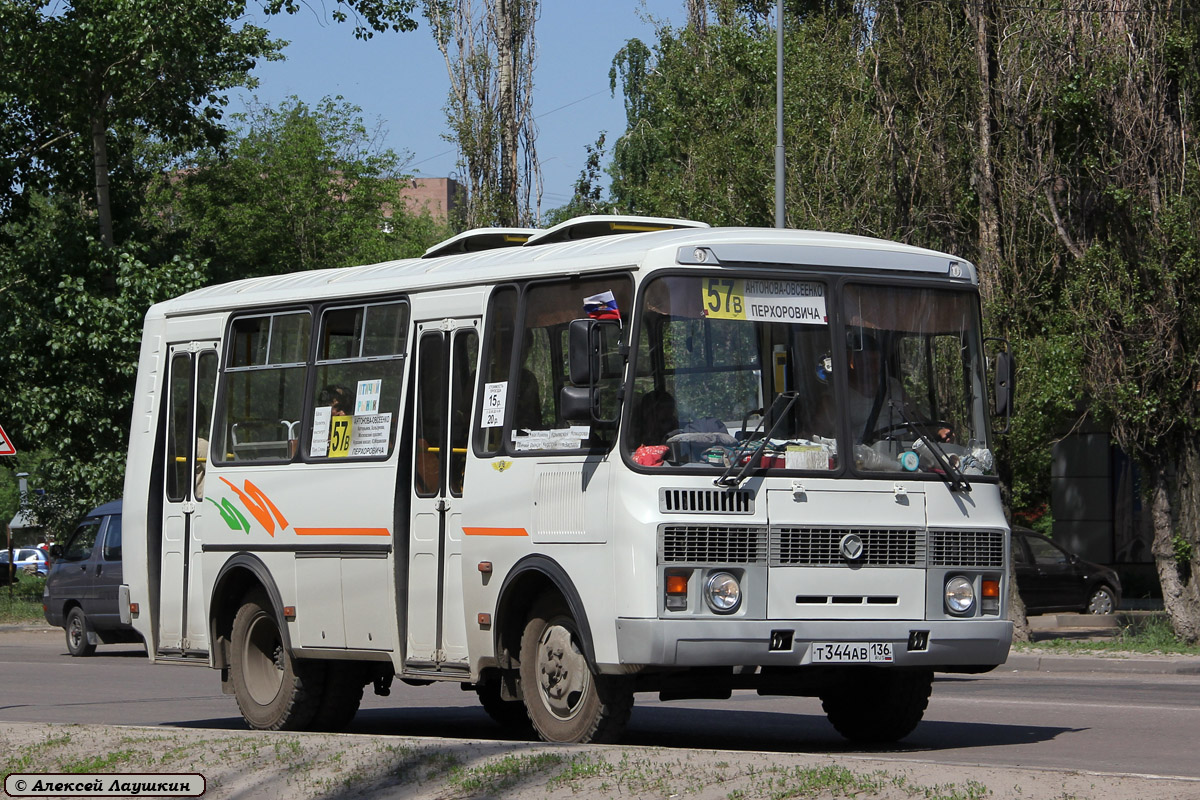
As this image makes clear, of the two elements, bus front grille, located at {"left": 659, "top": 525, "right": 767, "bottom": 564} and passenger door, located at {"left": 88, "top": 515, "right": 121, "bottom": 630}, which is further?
passenger door, located at {"left": 88, "top": 515, "right": 121, "bottom": 630}

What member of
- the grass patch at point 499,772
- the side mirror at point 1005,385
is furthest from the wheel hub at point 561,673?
the side mirror at point 1005,385

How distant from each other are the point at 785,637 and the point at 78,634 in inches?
678

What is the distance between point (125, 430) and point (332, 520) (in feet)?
65.0

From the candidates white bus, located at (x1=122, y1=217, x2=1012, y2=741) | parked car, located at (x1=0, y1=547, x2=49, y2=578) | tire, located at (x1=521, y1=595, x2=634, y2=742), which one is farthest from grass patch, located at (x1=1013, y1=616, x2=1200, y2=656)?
parked car, located at (x1=0, y1=547, x2=49, y2=578)

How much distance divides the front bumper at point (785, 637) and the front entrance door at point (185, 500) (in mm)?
4921

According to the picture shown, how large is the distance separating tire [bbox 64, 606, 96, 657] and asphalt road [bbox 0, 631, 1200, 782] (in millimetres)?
3559

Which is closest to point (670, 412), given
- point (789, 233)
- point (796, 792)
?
point (789, 233)

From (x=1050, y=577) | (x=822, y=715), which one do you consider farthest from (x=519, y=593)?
(x=1050, y=577)

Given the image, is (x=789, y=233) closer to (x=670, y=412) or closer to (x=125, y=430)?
(x=670, y=412)

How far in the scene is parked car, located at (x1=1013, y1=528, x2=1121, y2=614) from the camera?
1045 inches

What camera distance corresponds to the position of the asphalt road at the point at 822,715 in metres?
10.5

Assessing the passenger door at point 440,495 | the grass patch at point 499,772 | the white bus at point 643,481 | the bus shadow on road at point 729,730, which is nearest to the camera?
the grass patch at point 499,772

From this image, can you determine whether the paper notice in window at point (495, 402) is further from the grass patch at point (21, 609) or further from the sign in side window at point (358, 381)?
the grass patch at point (21, 609)

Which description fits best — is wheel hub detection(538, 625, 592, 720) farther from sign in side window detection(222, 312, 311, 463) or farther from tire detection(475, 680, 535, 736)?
sign in side window detection(222, 312, 311, 463)
